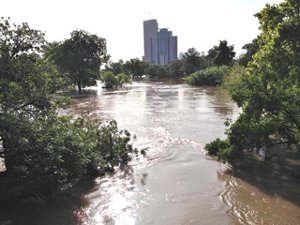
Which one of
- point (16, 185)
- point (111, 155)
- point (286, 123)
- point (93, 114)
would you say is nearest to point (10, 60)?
point (16, 185)

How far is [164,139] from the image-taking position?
18.7 meters

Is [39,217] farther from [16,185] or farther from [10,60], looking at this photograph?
[10,60]

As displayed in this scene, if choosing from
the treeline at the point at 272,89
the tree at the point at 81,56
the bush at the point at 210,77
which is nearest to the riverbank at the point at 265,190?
the treeline at the point at 272,89

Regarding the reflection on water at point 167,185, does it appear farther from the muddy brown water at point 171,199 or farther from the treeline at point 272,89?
the treeline at point 272,89

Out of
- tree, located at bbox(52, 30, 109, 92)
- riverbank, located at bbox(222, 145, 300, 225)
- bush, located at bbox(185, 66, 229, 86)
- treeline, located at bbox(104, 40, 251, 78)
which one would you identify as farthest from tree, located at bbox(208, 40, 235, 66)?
riverbank, located at bbox(222, 145, 300, 225)

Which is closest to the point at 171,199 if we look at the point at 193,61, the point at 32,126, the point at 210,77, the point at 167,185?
the point at 167,185

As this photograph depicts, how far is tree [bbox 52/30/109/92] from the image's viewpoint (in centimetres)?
4864

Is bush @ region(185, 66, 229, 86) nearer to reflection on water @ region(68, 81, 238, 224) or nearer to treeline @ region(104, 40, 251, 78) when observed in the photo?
treeline @ region(104, 40, 251, 78)

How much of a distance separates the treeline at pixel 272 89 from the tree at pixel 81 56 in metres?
37.2

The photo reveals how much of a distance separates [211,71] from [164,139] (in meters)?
44.1

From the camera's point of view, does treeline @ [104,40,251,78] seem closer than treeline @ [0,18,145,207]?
No

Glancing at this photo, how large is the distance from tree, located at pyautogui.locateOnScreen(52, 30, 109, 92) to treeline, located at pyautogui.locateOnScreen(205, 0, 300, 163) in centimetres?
3723

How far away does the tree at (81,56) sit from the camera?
48644 millimetres

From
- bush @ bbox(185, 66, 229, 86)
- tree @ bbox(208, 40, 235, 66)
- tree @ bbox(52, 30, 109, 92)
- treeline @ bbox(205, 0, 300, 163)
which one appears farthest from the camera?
tree @ bbox(208, 40, 235, 66)
